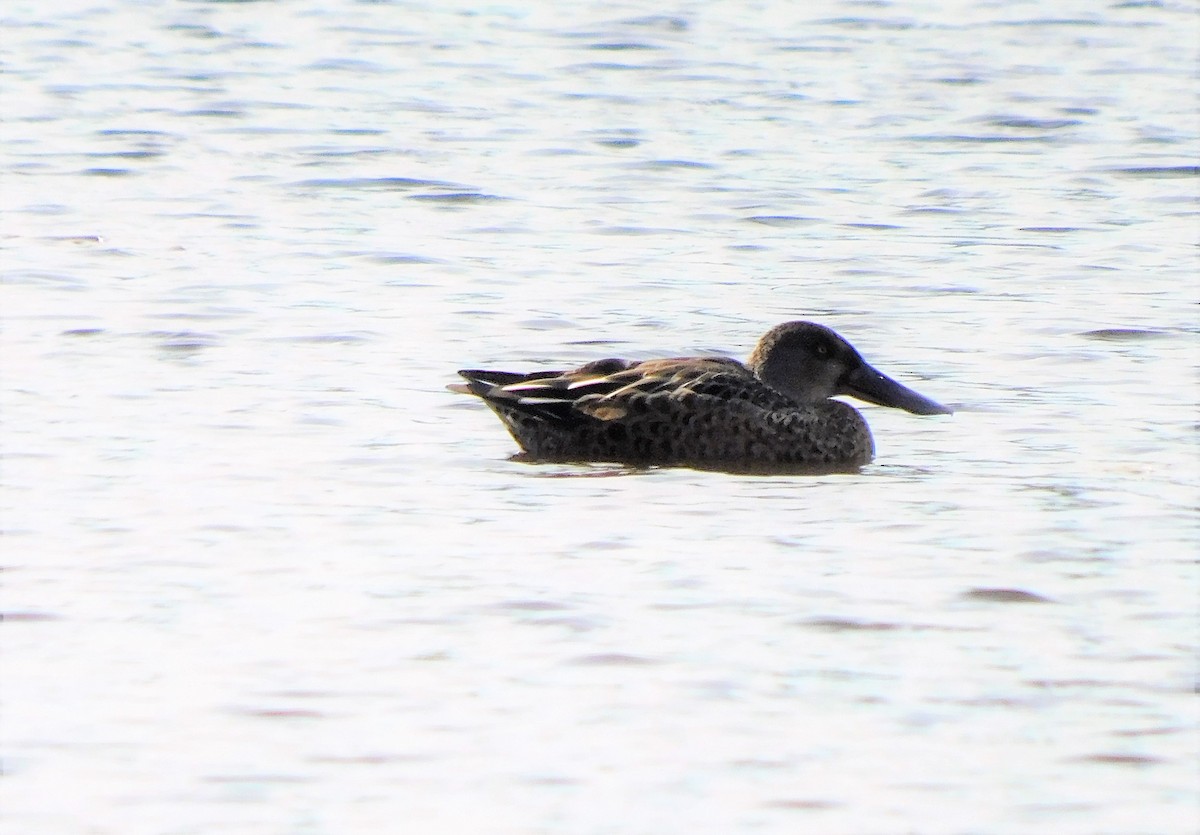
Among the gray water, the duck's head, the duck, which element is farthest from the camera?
the duck's head

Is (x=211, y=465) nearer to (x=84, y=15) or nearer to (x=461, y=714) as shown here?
(x=461, y=714)

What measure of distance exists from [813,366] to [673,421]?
82cm

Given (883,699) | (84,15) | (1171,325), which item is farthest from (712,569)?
(84,15)

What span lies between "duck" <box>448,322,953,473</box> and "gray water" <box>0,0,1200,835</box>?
0.15m

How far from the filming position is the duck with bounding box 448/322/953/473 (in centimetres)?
815

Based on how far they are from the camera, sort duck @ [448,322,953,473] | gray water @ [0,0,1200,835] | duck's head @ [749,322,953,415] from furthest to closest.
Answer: duck's head @ [749,322,953,415] < duck @ [448,322,953,473] < gray water @ [0,0,1200,835]

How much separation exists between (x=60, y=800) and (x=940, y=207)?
8741 mm

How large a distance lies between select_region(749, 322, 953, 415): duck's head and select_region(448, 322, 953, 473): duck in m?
0.29

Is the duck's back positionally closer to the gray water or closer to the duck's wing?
the duck's wing

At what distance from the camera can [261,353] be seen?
9.41 meters

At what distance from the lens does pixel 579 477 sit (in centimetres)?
786

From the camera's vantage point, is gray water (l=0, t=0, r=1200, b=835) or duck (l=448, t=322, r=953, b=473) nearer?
gray water (l=0, t=0, r=1200, b=835)

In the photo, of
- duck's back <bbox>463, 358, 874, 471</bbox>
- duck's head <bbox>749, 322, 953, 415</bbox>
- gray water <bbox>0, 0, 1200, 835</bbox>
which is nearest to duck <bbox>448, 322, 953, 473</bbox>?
duck's back <bbox>463, 358, 874, 471</bbox>

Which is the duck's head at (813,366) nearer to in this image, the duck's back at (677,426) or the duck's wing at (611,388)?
the duck's wing at (611,388)
